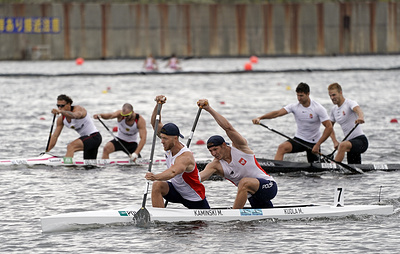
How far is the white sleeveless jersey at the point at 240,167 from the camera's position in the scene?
1228cm

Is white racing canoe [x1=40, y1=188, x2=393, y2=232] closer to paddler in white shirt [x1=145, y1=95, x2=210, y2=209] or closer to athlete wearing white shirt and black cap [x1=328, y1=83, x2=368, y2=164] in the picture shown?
paddler in white shirt [x1=145, y1=95, x2=210, y2=209]

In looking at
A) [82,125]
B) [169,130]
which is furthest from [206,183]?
[169,130]

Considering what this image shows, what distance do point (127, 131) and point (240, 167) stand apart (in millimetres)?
6594

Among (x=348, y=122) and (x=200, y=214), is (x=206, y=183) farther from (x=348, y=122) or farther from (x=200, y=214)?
(x=200, y=214)

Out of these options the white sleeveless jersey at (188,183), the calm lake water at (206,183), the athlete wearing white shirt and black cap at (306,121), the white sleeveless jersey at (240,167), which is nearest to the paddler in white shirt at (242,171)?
the white sleeveless jersey at (240,167)

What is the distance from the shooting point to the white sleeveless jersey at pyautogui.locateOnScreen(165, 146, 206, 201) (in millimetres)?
12117

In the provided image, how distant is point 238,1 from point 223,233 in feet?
201

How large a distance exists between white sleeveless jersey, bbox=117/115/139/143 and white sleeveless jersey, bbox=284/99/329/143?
11.2 feet

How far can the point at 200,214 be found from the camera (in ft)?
40.6

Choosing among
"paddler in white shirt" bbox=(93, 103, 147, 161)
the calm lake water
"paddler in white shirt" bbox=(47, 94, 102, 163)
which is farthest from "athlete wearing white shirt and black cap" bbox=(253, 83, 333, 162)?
"paddler in white shirt" bbox=(47, 94, 102, 163)

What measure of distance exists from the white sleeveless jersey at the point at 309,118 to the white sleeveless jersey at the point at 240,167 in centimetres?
484

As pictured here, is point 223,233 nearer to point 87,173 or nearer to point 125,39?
point 87,173

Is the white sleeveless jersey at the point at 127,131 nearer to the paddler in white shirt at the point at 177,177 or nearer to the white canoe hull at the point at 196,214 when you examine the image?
the paddler in white shirt at the point at 177,177

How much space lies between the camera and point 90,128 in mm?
18594
